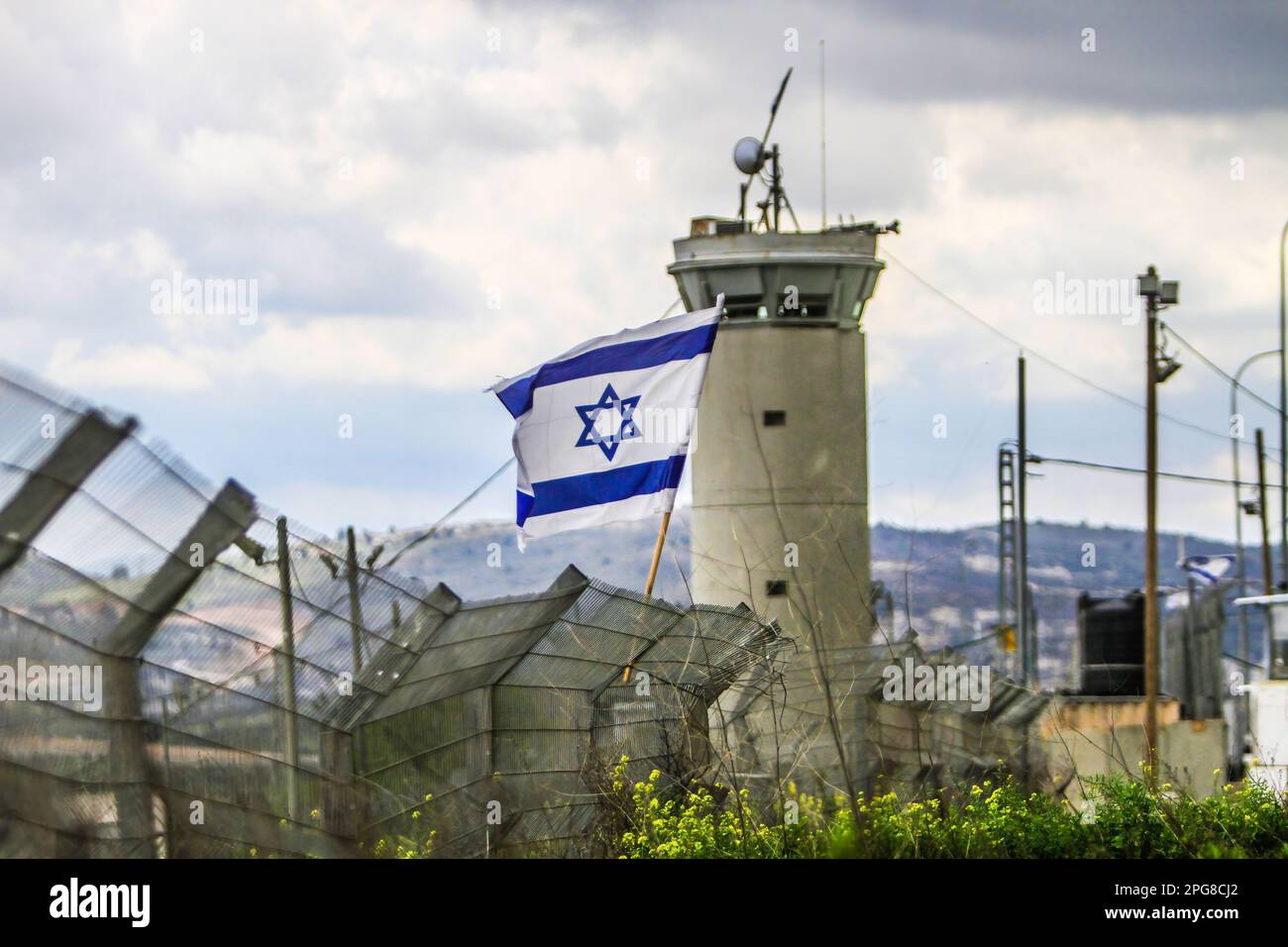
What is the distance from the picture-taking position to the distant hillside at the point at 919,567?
15.5 meters

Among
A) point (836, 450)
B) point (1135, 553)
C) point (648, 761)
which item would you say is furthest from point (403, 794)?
point (1135, 553)

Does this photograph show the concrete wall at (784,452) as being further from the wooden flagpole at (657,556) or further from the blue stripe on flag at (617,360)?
the wooden flagpole at (657,556)

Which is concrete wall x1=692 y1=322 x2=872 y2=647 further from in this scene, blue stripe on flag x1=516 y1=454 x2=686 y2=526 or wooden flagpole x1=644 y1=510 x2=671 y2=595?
wooden flagpole x1=644 y1=510 x2=671 y2=595

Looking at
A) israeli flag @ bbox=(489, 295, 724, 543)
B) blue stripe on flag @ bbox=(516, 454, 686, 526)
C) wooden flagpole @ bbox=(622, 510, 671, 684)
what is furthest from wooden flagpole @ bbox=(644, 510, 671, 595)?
israeli flag @ bbox=(489, 295, 724, 543)

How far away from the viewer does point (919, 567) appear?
43.9 ft

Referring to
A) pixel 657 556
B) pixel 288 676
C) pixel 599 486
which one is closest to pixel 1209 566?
pixel 599 486

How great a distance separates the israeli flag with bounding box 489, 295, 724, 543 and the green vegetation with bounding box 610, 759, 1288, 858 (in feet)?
15.1

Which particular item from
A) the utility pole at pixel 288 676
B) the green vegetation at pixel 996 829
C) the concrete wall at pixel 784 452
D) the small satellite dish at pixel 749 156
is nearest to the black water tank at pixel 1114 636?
the concrete wall at pixel 784 452

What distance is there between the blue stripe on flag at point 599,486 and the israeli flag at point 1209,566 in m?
30.8

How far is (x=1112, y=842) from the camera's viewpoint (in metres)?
11.9

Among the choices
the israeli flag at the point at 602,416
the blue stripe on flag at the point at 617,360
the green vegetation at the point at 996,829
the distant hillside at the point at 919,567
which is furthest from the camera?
the blue stripe on flag at the point at 617,360

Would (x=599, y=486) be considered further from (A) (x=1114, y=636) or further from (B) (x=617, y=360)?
(A) (x=1114, y=636)

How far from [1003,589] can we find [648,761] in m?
36.5

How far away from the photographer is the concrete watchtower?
1508 inches
